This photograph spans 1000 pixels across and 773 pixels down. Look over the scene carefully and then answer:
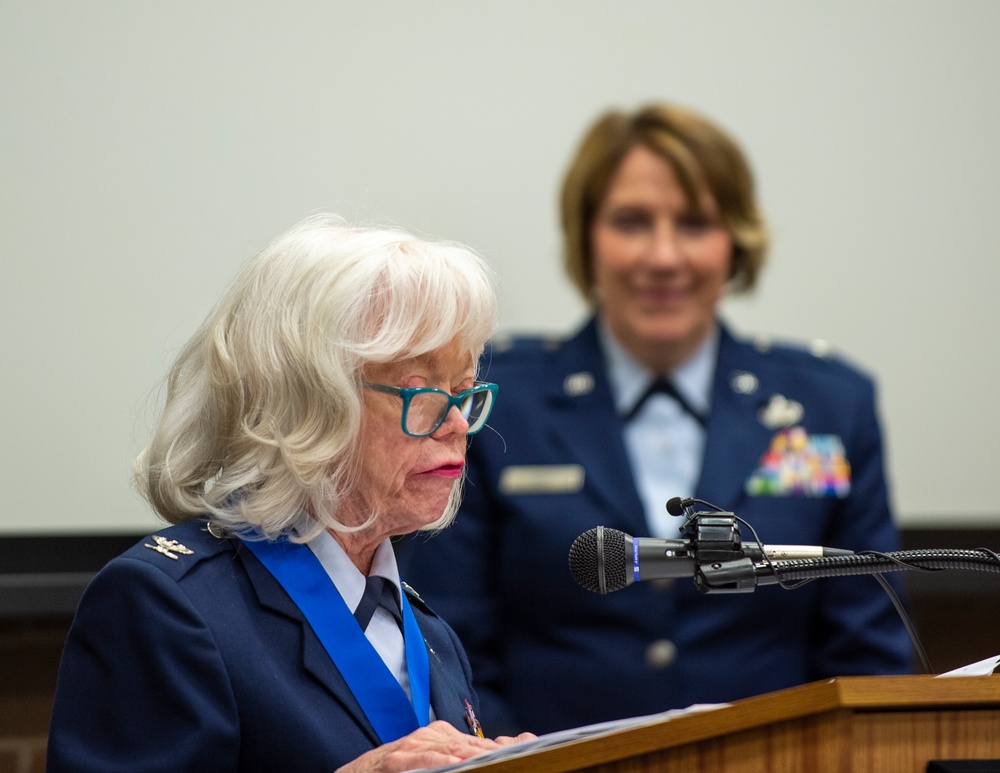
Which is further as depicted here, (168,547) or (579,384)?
(579,384)

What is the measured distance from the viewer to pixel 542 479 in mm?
2574

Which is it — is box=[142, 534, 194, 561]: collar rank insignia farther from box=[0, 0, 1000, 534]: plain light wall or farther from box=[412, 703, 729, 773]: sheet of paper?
box=[0, 0, 1000, 534]: plain light wall

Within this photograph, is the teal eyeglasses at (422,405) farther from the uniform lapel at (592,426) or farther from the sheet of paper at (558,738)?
the uniform lapel at (592,426)

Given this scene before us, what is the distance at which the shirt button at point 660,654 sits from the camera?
250 centimetres

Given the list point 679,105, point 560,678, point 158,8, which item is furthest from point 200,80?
point 560,678

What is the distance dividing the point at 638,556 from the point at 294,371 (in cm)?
43

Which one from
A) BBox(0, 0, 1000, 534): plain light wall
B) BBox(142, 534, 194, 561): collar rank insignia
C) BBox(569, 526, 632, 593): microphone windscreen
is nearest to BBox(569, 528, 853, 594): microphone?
BBox(569, 526, 632, 593): microphone windscreen

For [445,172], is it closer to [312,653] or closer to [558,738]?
[312,653]

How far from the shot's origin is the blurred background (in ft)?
8.20

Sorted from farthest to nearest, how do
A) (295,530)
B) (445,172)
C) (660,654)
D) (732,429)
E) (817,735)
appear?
(445,172), (732,429), (660,654), (295,530), (817,735)

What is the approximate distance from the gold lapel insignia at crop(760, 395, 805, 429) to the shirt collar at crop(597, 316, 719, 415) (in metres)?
0.13

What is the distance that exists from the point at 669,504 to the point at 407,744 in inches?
14.1

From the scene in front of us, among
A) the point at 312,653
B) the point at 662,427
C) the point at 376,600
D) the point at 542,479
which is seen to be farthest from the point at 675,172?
the point at 312,653

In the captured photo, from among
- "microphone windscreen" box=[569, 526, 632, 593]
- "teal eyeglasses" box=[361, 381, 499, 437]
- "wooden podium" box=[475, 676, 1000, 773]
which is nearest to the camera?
"wooden podium" box=[475, 676, 1000, 773]
